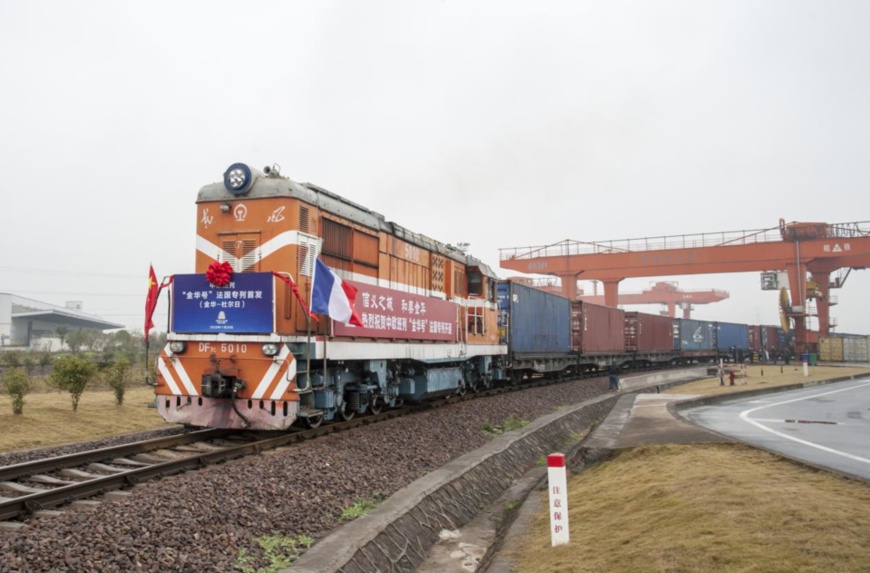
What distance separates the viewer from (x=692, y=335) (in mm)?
41375

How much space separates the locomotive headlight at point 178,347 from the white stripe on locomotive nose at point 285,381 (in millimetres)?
1694

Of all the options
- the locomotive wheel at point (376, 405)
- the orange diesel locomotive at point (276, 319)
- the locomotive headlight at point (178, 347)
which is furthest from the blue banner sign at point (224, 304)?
the locomotive wheel at point (376, 405)

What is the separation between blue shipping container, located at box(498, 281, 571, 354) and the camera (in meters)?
19.3

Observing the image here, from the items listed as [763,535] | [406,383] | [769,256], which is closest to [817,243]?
[769,256]

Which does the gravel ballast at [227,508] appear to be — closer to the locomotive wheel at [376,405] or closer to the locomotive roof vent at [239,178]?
the locomotive wheel at [376,405]

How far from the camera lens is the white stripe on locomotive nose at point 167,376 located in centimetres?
911

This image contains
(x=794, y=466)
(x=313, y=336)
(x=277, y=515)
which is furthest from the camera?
(x=313, y=336)

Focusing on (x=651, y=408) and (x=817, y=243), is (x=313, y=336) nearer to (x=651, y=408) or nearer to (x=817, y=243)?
(x=651, y=408)

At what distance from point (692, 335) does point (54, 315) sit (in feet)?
212

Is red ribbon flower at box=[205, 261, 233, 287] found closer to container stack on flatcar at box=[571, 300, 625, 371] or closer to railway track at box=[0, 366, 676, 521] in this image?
railway track at box=[0, 366, 676, 521]

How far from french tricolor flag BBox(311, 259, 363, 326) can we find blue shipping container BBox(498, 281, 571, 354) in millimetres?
10124

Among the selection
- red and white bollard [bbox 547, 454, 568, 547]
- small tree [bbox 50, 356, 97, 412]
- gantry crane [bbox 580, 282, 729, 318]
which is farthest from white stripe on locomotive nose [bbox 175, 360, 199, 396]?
gantry crane [bbox 580, 282, 729, 318]

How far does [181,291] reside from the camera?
372 inches

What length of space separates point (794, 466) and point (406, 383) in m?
7.53
